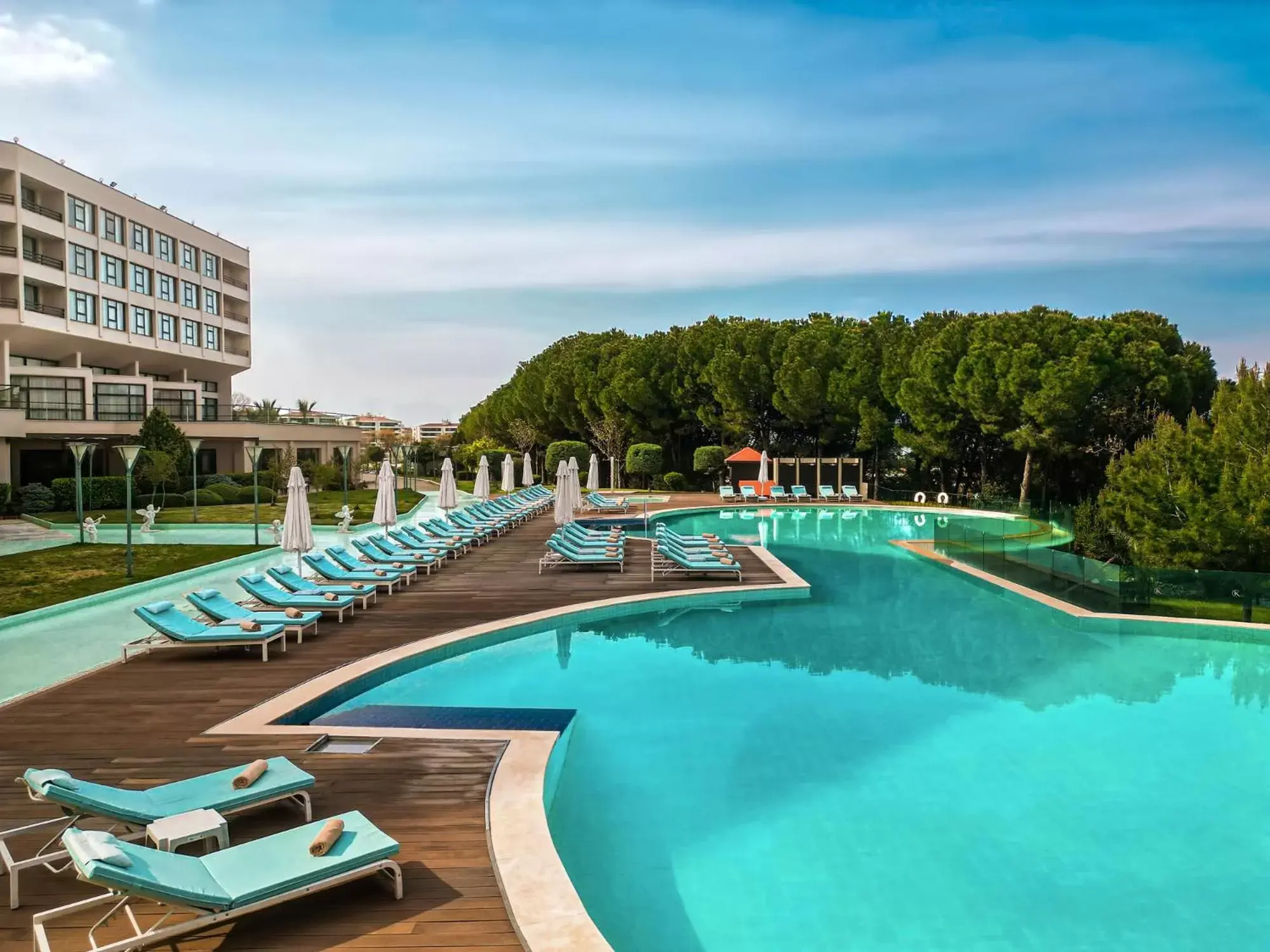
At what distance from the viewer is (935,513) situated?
97.9ft

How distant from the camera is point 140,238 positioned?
4128cm

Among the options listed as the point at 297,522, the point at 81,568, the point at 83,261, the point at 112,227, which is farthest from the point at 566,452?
the point at 297,522

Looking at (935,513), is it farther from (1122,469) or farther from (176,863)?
(176,863)

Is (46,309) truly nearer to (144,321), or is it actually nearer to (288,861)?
(144,321)

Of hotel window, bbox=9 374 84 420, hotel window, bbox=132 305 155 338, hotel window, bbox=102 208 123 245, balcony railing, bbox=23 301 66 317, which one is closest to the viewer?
balcony railing, bbox=23 301 66 317

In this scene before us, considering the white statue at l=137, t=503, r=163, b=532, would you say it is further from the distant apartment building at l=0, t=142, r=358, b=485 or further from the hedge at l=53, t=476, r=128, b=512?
the hedge at l=53, t=476, r=128, b=512

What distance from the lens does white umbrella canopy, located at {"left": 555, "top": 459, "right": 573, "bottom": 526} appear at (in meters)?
18.8

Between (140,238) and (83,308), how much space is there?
5.99 meters

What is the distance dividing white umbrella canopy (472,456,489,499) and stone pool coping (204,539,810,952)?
14.5 metres

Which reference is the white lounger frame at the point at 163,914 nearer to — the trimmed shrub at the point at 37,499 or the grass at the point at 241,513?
the grass at the point at 241,513

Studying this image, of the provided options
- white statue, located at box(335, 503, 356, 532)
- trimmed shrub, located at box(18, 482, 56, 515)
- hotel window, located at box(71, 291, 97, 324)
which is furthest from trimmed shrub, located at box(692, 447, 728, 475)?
hotel window, located at box(71, 291, 97, 324)

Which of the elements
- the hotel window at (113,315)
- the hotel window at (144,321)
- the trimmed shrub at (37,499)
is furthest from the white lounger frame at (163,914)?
the hotel window at (144,321)

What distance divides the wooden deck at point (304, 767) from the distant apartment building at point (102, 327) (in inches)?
815

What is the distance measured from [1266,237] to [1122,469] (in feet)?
66.6
